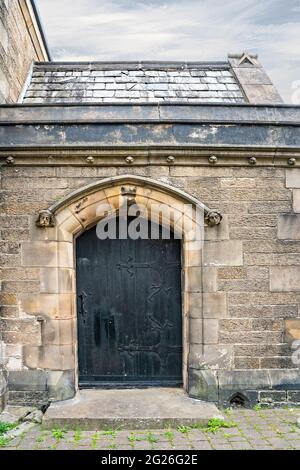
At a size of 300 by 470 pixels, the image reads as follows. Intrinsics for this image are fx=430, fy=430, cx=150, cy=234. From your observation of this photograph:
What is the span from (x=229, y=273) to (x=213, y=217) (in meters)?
0.70

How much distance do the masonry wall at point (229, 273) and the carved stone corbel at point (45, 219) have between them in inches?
4.9

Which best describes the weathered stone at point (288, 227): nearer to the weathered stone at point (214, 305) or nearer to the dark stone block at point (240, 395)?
the weathered stone at point (214, 305)

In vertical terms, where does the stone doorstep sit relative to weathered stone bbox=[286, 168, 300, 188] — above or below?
below

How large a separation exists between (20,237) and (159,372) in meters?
2.43

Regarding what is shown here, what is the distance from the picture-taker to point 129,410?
4656mm

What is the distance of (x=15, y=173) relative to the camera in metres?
5.09

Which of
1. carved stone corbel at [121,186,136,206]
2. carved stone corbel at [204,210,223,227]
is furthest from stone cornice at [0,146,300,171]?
carved stone corbel at [204,210,223,227]

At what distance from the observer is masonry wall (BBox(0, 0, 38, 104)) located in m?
5.75

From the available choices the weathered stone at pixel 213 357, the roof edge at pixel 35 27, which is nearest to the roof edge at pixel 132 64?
the roof edge at pixel 35 27

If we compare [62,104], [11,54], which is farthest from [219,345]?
[11,54]

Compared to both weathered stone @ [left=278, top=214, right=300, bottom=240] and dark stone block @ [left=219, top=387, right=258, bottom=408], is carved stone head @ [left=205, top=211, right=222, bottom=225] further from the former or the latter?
dark stone block @ [left=219, top=387, right=258, bottom=408]

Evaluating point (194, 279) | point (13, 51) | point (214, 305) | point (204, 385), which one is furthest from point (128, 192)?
point (13, 51)

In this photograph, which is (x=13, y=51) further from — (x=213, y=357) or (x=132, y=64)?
(x=213, y=357)
